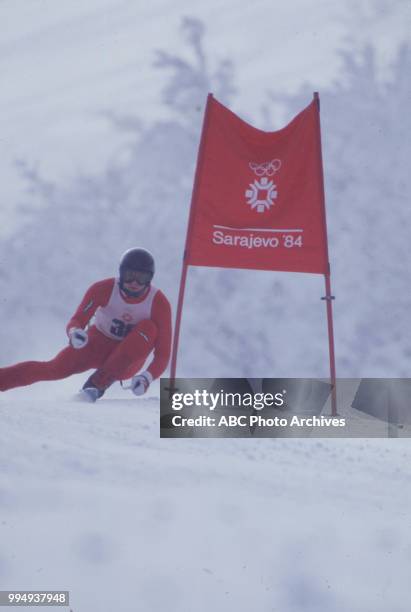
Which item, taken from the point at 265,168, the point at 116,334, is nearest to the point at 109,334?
the point at 116,334

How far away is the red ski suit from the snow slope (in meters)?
1.25

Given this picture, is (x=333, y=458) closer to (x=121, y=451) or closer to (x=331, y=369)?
(x=121, y=451)

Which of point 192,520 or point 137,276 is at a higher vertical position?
point 137,276

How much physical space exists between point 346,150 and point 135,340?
16.2ft

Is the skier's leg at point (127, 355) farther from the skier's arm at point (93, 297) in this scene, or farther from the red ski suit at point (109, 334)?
the skier's arm at point (93, 297)

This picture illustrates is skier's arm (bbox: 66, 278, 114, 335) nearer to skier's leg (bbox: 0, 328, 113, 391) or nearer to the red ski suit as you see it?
the red ski suit

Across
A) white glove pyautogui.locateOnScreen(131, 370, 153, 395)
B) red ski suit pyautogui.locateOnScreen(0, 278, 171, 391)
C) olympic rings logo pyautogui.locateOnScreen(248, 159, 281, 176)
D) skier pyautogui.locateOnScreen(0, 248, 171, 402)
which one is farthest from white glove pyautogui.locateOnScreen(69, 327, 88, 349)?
olympic rings logo pyautogui.locateOnScreen(248, 159, 281, 176)

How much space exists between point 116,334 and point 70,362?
0.33m

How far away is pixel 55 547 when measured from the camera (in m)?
2.03

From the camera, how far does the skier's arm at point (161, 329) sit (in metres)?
4.42

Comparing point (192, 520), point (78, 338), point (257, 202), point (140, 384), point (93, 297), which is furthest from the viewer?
point (257, 202)

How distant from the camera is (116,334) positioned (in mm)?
4484

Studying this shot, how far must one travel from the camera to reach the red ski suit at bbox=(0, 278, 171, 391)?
4.39m

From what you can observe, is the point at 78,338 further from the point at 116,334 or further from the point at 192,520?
the point at 192,520
